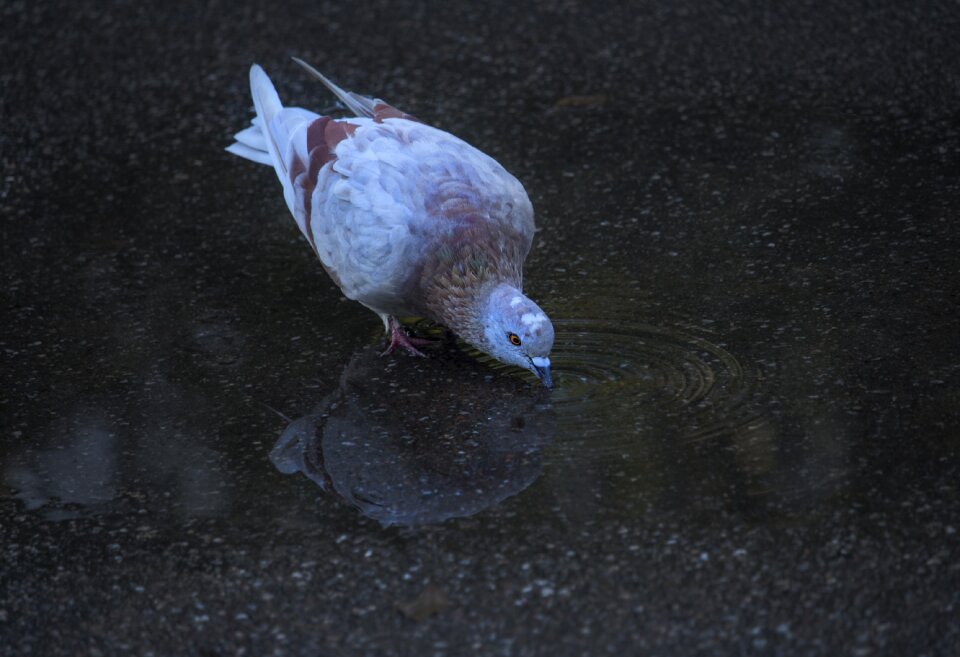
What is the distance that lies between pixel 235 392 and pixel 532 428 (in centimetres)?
102

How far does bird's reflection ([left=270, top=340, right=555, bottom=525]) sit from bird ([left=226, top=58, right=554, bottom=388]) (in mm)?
127

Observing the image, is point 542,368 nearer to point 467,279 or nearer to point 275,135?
point 467,279

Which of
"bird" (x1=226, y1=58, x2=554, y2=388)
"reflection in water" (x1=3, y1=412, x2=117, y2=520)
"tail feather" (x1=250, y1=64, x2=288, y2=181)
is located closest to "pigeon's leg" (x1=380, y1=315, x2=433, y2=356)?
"bird" (x1=226, y1=58, x2=554, y2=388)

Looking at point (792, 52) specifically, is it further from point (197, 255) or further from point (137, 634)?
point (137, 634)

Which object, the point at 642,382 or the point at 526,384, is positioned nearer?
the point at 642,382

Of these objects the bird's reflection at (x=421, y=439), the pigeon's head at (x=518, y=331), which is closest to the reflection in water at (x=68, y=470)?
the bird's reflection at (x=421, y=439)

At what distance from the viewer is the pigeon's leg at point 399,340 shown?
14.1ft

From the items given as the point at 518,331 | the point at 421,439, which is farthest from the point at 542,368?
the point at 421,439

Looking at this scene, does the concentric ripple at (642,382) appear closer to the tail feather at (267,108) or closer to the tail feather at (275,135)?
the tail feather at (275,135)

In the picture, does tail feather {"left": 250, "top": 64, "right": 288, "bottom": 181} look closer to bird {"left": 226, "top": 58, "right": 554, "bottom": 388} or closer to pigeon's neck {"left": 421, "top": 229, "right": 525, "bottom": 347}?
bird {"left": 226, "top": 58, "right": 554, "bottom": 388}

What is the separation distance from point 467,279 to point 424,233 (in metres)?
0.22

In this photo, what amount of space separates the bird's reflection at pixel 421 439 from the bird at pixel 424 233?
0.13 metres

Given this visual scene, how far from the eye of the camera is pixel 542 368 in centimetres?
387

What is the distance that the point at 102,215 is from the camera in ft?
18.0
